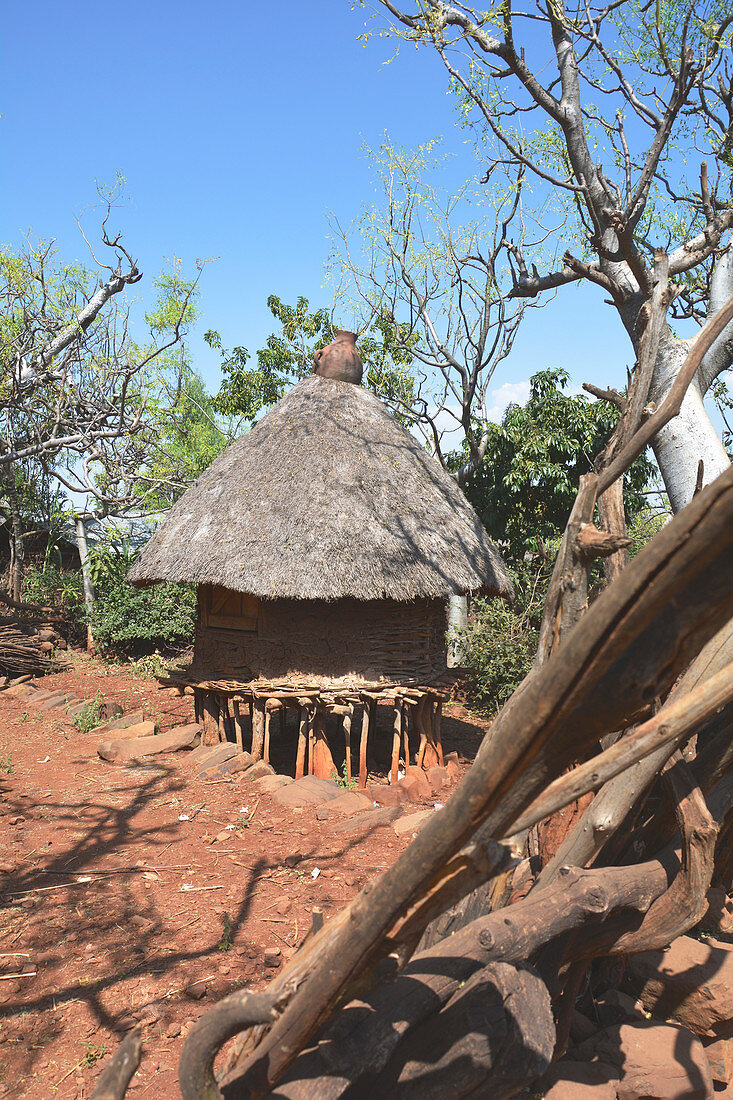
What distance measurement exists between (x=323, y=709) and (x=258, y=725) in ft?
2.53

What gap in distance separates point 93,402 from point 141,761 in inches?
267

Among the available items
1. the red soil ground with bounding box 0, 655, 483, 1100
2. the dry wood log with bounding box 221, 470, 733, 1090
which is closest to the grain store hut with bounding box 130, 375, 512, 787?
the red soil ground with bounding box 0, 655, 483, 1100

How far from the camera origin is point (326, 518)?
715 cm

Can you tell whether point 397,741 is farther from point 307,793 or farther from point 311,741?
point 307,793

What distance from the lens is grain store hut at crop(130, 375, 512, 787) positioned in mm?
6941

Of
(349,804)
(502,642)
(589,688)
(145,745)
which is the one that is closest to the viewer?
(589,688)

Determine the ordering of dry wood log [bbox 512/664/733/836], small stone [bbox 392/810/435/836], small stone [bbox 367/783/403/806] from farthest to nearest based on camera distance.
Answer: small stone [bbox 367/783/403/806]
small stone [bbox 392/810/435/836]
dry wood log [bbox 512/664/733/836]

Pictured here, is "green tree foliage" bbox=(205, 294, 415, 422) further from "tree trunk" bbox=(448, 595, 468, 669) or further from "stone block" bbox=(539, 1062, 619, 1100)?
"stone block" bbox=(539, 1062, 619, 1100)

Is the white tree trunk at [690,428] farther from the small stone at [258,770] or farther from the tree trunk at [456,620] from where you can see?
the tree trunk at [456,620]

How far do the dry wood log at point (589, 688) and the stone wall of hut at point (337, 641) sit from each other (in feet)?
18.1

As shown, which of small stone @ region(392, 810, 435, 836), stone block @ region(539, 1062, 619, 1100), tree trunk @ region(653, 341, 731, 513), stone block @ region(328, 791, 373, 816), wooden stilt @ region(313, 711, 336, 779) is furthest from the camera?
wooden stilt @ region(313, 711, 336, 779)

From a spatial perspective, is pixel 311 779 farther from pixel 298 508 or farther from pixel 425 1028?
pixel 425 1028

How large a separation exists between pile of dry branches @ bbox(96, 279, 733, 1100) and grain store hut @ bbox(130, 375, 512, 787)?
3.91m

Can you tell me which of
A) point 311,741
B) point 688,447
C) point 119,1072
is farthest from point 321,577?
point 119,1072
